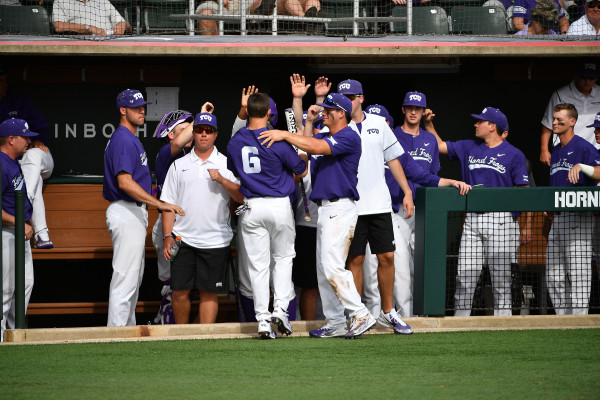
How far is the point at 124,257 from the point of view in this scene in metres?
7.17

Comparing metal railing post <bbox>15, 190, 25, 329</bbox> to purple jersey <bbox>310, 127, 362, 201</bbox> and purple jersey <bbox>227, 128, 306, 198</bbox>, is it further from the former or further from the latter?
purple jersey <bbox>310, 127, 362, 201</bbox>

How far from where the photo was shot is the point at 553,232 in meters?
7.55

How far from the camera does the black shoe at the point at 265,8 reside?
9.30 m

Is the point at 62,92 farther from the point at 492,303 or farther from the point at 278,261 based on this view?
the point at 492,303

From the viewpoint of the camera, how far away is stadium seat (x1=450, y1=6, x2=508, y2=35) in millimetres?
9719

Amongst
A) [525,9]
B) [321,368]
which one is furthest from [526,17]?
[321,368]

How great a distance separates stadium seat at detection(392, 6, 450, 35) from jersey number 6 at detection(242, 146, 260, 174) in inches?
144

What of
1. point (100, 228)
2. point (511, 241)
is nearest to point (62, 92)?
point (100, 228)

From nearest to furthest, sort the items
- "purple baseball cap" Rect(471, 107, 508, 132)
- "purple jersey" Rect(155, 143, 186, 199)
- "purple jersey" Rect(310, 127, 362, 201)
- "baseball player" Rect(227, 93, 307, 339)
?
"purple jersey" Rect(310, 127, 362, 201)
"baseball player" Rect(227, 93, 307, 339)
"purple jersey" Rect(155, 143, 186, 199)
"purple baseball cap" Rect(471, 107, 508, 132)

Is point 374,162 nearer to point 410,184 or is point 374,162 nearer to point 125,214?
point 410,184

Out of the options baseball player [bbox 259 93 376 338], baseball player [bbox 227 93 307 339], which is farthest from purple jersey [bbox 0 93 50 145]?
baseball player [bbox 259 93 376 338]

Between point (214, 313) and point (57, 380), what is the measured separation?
2.15 m

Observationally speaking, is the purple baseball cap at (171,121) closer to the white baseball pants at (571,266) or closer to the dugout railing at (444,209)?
the dugout railing at (444,209)

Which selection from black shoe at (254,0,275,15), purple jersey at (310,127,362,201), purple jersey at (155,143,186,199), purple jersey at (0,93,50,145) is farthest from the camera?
black shoe at (254,0,275,15)
